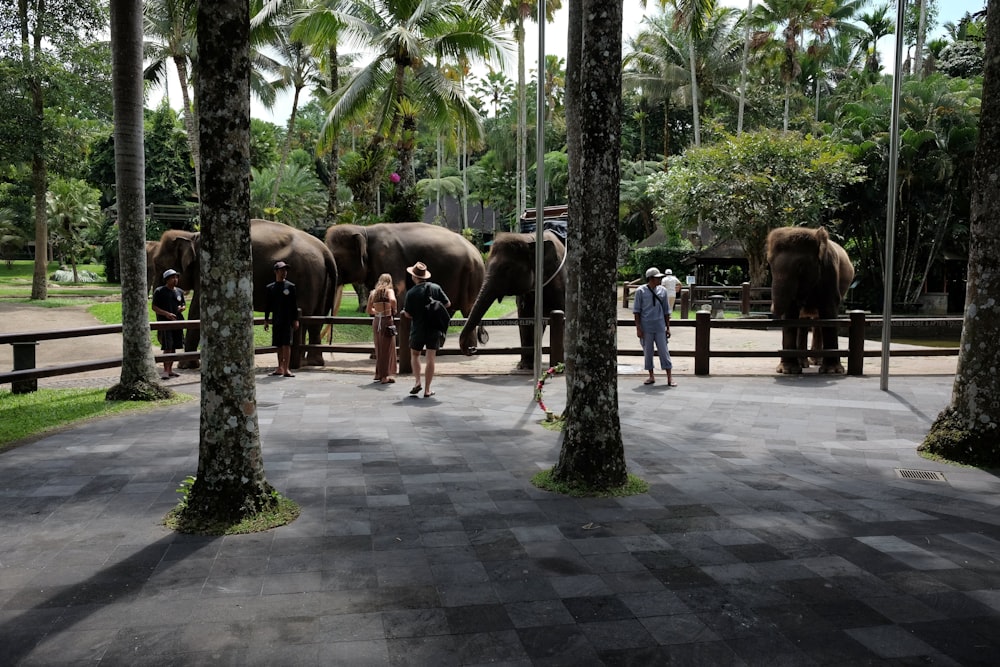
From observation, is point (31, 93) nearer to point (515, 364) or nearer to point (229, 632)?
point (515, 364)

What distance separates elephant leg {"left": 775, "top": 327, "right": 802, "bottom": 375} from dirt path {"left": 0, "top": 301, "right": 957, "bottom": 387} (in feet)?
0.92

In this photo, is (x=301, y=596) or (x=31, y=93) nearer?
(x=301, y=596)

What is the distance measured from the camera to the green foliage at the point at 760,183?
25.3m

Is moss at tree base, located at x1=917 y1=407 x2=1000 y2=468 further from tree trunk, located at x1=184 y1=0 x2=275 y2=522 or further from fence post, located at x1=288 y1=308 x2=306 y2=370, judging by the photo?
fence post, located at x1=288 y1=308 x2=306 y2=370

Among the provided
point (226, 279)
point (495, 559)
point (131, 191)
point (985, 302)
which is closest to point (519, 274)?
point (131, 191)

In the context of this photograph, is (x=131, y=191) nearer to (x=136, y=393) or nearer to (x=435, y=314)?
(x=136, y=393)

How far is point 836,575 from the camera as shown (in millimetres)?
4160

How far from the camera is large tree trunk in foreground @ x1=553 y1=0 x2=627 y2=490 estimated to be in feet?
17.9

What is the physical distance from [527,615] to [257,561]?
62.5 inches

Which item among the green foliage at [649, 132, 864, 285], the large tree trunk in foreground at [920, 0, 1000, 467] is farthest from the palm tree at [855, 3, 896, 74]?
the large tree trunk in foreground at [920, 0, 1000, 467]

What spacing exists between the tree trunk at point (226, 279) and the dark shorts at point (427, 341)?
16.4 feet

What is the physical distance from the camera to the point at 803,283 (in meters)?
13.1

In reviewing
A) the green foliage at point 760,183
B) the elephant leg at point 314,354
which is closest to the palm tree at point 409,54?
the elephant leg at point 314,354

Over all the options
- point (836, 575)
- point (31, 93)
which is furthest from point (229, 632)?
point (31, 93)
